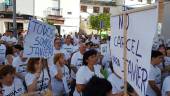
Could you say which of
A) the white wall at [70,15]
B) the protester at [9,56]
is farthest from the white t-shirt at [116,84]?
the white wall at [70,15]

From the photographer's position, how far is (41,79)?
6531 millimetres

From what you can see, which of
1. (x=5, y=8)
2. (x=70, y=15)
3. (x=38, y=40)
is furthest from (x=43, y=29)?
(x=70, y=15)

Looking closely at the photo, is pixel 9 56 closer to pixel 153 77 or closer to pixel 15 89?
pixel 15 89

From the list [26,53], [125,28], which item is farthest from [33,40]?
[125,28]

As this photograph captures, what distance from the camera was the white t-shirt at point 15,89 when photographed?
5.98 metres

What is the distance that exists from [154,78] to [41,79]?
201 centimetres

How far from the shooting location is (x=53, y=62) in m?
7.42

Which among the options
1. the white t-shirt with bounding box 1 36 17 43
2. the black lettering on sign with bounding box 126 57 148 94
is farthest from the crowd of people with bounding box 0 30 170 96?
the white t-shirt with bounding box 1 36 17 43

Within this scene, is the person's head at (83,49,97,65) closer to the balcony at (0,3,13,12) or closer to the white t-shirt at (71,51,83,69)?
the white t-shirt at (71,51,83,69)

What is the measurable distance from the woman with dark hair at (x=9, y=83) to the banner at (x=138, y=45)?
1.92 metres

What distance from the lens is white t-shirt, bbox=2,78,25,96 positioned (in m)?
5.98

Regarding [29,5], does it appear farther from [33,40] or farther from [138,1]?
[33,40]

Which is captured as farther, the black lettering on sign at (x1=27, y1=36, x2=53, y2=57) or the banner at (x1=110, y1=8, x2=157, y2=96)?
the black lettering on sign at (x1=27, y1=36, x2=53, y2=57)

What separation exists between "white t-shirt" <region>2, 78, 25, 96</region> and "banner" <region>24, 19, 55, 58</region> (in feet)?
1.94
